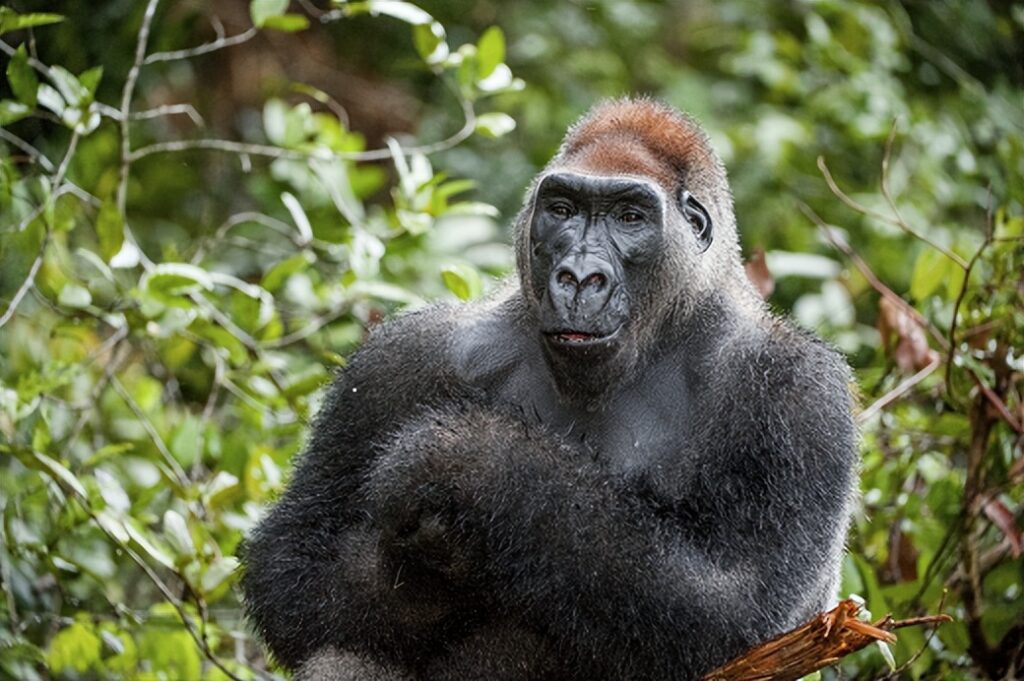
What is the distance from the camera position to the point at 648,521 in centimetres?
384

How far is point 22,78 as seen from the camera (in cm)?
491

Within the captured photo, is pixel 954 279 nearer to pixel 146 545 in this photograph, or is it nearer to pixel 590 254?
pixel 590 254

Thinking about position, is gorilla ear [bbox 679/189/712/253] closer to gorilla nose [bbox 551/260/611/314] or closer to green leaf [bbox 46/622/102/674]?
gorilla nose [bbox 551/260/611/314]

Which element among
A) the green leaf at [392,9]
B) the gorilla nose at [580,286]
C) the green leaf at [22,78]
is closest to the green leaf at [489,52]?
the green leaf at [392,9]

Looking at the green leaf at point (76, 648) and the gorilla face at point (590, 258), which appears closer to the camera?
the gorilla face at point (590, 258)

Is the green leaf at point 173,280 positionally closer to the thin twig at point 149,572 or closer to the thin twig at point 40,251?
the thin twig at point 40,251

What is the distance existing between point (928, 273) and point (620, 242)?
84.4 inches

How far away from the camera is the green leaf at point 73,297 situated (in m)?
5.19

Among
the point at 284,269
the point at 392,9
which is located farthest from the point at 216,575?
the point at 392,9

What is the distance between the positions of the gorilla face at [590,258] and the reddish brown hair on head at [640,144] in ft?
0.44

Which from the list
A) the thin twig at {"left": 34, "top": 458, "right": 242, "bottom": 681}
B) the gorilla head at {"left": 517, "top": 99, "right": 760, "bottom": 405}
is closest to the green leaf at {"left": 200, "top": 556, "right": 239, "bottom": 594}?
the thin twig at {"left": 34, "top": 458, "right": 242, "bottom": 681}

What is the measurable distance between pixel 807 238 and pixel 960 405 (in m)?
3.79

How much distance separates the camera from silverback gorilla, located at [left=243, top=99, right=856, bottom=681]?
3797 millimetres

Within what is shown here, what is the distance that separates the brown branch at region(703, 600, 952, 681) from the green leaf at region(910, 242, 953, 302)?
2.45 meters
